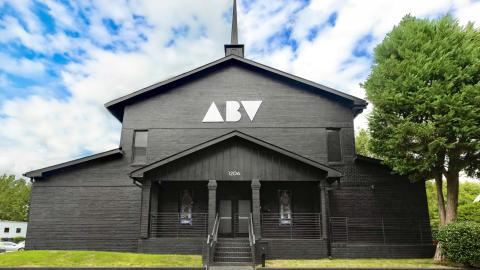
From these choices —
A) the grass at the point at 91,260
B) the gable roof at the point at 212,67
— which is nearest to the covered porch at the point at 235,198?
the grass at the point at 91,260

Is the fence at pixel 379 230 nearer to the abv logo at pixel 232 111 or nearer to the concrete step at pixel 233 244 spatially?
the concrete step at pixel 233 244

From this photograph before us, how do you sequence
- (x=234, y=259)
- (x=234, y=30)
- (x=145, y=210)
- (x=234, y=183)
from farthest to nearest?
(x=234, y=30)
(x=234, y=183)
(x=145, y=210)
(x=234, y=259)

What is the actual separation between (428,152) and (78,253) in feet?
44.4

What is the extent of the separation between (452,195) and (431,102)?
3881 millimetres

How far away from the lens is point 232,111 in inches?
737

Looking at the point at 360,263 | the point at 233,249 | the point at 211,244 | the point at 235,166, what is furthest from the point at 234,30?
the point at 360,263

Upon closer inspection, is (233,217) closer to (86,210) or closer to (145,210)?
(145,210)

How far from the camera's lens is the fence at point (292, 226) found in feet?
55.5

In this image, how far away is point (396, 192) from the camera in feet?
56.9

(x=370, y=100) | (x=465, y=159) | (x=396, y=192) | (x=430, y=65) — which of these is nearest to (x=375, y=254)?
(x=396, y=192)

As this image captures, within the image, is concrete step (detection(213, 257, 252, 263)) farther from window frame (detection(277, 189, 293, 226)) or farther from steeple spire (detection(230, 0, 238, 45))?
steeple spire (detection(230, 0, 238, 45))

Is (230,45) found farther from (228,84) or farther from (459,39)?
(459,39)

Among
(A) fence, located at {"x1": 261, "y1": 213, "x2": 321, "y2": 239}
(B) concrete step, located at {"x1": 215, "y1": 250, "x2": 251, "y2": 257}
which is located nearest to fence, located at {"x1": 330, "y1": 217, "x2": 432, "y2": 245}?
(A) fence, located at {"x1": 261, "y1": 213, "x2": 321, "y2": 239}

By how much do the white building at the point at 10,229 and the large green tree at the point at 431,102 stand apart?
39.3 m
